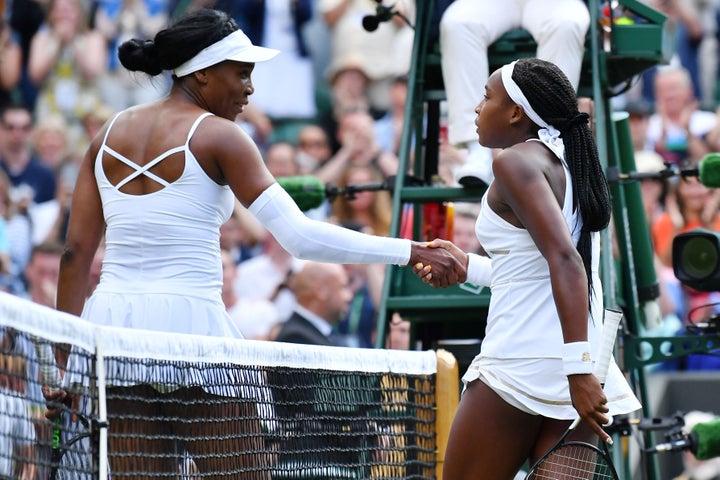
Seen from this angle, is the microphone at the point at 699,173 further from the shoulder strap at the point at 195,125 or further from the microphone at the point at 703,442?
the shoulder strap at the point at 195,125

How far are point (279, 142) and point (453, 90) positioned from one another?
507 centimetres

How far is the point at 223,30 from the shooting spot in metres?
4.47

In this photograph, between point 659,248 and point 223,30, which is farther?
point 659,248

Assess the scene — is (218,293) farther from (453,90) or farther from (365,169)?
(365,169)

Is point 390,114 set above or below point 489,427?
above

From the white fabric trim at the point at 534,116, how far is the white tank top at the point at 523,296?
0.05m

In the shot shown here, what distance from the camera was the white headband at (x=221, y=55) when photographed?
14.6 feet

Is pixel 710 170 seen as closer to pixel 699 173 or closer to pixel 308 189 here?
pixel 699 173

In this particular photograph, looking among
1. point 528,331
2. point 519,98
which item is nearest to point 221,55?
point 519,98

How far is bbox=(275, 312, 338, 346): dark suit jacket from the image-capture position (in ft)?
30.7

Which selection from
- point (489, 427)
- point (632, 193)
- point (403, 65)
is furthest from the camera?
point (403, 65)

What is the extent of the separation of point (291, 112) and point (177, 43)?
7.85 m

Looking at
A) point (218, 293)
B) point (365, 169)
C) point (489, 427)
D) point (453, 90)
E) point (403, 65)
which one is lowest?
point (489, 427)

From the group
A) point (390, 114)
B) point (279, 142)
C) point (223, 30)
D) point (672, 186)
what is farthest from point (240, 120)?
point (223, 30)
